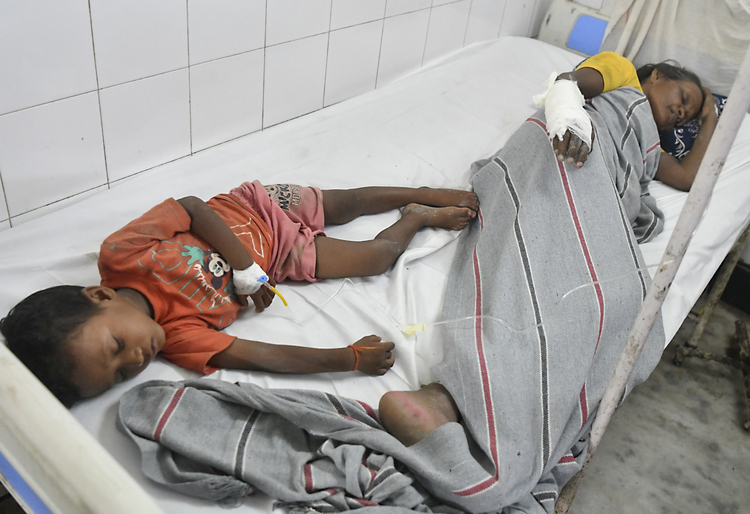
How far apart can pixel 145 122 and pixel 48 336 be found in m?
0.75

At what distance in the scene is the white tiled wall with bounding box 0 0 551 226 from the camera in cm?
129

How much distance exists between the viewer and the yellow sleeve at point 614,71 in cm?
185

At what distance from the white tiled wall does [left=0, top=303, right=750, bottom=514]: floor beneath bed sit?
1.42 m

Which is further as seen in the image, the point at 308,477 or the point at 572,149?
the point at 572,149

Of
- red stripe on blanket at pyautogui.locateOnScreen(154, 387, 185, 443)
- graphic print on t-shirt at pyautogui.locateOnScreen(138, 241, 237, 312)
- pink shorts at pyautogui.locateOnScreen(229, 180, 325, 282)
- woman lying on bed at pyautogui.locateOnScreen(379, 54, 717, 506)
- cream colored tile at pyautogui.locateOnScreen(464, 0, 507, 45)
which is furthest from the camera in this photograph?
cream colored tile at pyautogui.locateOnScreen(464, 0, 507, 45)

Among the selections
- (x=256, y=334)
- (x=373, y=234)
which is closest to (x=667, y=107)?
(x=373, y=234)

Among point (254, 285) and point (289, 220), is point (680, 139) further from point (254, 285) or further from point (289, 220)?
point (254, 285)

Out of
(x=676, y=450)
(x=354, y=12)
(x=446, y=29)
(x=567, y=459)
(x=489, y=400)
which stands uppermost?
(x=354, y=12)

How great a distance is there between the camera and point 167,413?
99cm

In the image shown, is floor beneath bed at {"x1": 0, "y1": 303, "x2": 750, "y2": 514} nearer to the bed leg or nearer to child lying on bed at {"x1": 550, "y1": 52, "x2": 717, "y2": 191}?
the bed leg

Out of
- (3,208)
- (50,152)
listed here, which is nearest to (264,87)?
(50,152)

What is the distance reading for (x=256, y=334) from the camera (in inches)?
50.1

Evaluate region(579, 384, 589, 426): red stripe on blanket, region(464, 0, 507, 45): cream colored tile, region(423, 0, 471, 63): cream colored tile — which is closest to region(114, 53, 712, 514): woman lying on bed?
region(579, 384, 589, 426): red stripe on blanket

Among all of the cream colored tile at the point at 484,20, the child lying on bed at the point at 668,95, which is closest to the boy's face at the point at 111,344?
the child lying on bed at the point at 668,95
